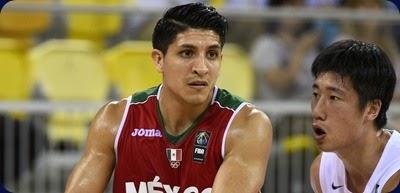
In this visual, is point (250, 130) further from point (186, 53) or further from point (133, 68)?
point (133, 68)

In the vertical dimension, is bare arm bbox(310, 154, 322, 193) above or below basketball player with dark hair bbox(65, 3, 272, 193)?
below

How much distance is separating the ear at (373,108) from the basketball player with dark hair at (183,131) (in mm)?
561

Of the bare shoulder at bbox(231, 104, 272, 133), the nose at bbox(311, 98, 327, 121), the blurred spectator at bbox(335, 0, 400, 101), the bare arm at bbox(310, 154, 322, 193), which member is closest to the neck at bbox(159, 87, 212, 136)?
the bare shoulder at bbox(231, 104, 272, 133)

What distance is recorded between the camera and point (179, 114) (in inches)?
227

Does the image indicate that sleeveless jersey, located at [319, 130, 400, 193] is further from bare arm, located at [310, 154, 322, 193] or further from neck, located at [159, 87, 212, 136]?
neck, located at [159, 87, 212, 136]

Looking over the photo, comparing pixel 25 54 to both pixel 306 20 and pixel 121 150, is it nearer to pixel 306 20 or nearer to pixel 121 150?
pixel 306 20

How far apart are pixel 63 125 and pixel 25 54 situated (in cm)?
119

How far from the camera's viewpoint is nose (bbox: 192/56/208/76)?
5.44 meters

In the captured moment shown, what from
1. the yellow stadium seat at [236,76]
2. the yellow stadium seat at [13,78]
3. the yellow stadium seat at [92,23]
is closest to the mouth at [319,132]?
the yellow stadium seat at [236,76]

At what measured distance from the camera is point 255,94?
9.93 metres

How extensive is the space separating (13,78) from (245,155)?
Answer: 4.75 metres

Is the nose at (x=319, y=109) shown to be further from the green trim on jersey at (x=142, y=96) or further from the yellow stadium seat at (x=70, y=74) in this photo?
the yellow stadium seat at (x=70, y=74)

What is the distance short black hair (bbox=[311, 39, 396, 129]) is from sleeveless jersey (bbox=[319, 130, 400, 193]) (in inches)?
8.1

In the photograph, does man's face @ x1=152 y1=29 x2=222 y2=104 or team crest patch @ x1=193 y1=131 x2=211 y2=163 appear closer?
man's face @ x1=152 y1=29 x2=222 y2=104
